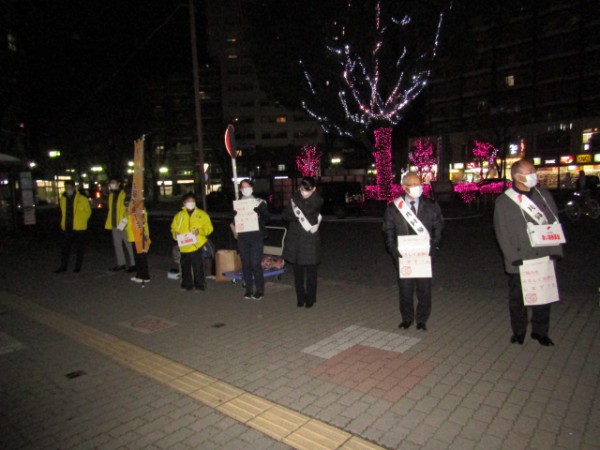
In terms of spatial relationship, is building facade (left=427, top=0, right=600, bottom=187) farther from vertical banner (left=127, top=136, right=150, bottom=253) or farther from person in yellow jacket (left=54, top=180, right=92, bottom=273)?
vertical banner (left=127, top=136, right=150, bottom=253)

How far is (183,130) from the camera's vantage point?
4544cm

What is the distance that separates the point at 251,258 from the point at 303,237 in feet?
3.52

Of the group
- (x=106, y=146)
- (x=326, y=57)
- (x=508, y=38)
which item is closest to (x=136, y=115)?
(x=106, y=146)

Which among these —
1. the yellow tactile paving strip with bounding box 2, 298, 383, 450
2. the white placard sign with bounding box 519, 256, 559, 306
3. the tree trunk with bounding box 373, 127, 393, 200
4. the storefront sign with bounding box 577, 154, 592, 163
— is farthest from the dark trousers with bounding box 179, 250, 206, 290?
the storefront sign with bounding box 577, 154, 592, 163

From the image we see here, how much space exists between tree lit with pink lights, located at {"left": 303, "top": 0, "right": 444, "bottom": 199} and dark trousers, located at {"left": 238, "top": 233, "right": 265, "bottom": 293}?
1898cm

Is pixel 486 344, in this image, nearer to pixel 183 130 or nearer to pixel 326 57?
pixel 326 57

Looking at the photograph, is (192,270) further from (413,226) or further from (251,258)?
(413,226)

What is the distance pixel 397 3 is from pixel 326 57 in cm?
444

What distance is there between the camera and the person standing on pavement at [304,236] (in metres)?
6.55

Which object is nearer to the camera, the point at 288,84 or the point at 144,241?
the point at 144,241

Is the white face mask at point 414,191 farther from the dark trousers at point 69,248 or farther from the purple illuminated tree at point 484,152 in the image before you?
the purple illuminated tree at point 484,152

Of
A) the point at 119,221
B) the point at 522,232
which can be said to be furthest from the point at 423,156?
the point at 522,232

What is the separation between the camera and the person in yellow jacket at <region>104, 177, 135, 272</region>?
952 cm

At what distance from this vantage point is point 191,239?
25.1 ft
